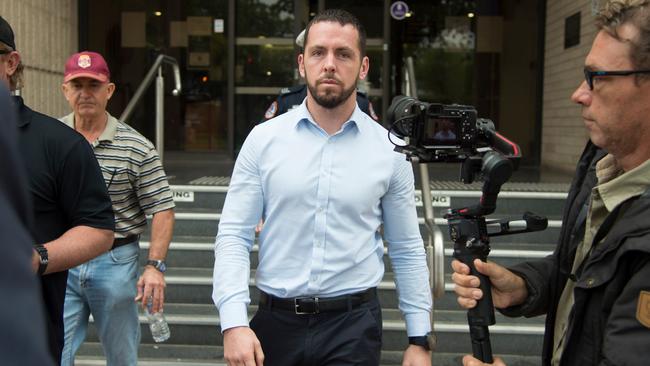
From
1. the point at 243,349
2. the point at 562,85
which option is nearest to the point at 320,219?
the point at 243,349

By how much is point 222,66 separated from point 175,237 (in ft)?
14.8

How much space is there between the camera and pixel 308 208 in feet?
7.95

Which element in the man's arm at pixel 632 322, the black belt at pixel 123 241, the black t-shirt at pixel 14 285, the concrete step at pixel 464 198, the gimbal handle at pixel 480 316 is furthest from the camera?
the concrete step at pixel 464 198

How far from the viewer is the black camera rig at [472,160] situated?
1.60m

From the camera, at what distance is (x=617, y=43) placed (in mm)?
1523

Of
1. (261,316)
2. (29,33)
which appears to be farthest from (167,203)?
Answer: (29,33)

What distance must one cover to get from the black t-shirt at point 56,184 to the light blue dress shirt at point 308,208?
0.47m

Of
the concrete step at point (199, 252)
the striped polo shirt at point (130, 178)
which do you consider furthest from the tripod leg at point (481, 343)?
the concrete step at point (199, 252)

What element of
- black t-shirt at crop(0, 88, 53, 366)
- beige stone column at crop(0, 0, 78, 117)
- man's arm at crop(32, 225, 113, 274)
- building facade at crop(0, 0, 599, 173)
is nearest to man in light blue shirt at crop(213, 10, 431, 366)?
man's arm at crop(32, 225, 113, 274)

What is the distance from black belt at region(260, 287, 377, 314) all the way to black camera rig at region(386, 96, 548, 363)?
76 centimetres

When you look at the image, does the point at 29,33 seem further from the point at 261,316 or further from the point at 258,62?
the point at 261,316

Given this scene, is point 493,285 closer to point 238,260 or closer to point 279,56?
point 238,260

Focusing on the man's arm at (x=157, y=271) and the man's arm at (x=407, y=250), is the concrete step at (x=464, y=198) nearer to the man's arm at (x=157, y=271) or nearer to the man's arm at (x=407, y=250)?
the man's arm at (x=157, y=271)

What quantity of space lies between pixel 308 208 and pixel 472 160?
864 mm
